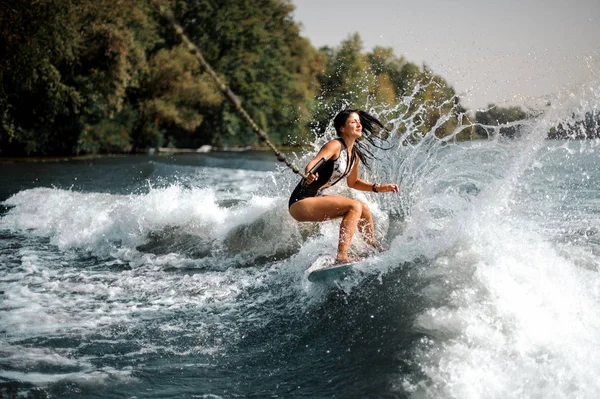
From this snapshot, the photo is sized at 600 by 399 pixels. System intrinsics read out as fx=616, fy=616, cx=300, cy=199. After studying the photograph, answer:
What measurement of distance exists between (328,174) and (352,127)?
0.53 meters

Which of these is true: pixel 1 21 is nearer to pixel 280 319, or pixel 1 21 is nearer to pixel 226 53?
pixel 280 319

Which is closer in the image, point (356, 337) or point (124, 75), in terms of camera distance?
point (356, 337)

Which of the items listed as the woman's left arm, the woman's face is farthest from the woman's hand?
the woman's face

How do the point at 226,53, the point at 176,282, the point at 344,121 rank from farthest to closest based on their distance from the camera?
the point at 226,53 < the point at 176,282 < the point at 344,121

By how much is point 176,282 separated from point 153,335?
77.7 inches

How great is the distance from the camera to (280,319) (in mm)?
5922

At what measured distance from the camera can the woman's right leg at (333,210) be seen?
6.31 meters

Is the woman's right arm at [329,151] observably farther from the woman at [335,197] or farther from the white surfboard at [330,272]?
the white surfboard at [330,272]

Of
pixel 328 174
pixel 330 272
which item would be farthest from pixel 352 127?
pixel 330 272

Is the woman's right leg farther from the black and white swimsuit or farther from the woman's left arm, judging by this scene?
the woman's left arm

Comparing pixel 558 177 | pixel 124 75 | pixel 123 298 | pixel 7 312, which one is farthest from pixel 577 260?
pixel 124 75

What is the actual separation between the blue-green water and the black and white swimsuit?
2.94ft

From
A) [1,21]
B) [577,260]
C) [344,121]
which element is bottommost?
[577,260]

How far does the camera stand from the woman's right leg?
6.31m
